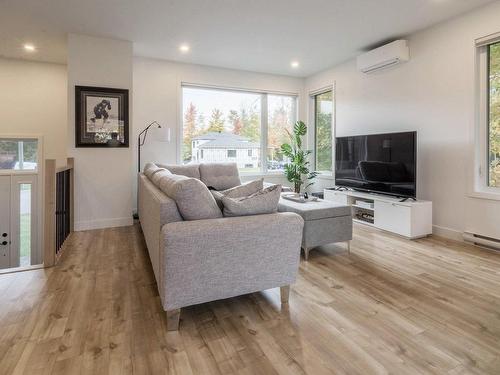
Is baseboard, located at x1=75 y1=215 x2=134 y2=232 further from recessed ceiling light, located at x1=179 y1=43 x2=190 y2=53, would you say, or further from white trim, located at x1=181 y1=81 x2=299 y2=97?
recessed ceiling light, located at x1=179 y1=43 x2=190 y2=53

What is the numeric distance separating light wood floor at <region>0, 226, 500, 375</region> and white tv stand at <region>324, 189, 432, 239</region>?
827 mm

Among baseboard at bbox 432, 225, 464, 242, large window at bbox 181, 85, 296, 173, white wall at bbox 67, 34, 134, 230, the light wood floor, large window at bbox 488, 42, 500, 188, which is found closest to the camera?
the light wood floor

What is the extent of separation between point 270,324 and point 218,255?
524 millimetres

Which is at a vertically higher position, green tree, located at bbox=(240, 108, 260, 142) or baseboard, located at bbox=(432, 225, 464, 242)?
green tree, located at bbox=(240, 108, 260, 142)

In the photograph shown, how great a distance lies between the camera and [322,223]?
9.59ft

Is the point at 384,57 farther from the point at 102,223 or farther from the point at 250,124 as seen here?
the point at 102,223

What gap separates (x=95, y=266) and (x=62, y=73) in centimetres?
392

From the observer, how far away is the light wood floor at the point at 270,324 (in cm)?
143

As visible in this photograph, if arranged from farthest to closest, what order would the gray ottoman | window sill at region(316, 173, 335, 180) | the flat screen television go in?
window sill at region(316, 173, 335, 180)
the flat screen television
the gray ottoman

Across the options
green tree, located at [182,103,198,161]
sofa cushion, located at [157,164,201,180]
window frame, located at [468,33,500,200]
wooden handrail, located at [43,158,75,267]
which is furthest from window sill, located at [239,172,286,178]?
wooden handrail, located at [43,158,75,267]

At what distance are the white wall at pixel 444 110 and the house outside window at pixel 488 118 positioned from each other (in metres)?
0.08

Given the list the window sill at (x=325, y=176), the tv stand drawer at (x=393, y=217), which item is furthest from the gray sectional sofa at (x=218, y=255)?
the window sill at (x=325, y=176)

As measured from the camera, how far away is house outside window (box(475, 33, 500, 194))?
3.18 meters

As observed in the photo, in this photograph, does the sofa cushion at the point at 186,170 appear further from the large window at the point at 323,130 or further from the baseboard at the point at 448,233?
the baseboard at the point at 448,233
